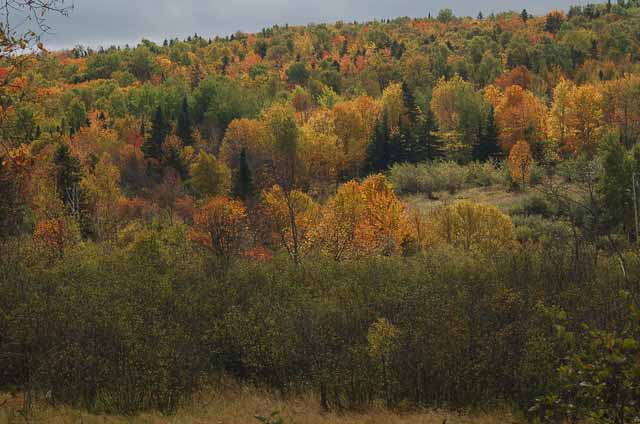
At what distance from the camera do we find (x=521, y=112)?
76.1 meters

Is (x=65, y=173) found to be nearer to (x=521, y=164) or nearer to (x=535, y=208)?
(x=535, y=208)

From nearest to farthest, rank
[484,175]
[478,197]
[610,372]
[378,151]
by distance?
[610,372] → [478,197] → [484,175] → [378,151]

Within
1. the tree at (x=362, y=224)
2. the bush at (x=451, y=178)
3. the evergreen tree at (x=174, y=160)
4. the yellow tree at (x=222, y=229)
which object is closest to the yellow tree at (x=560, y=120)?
the bush at (x=451, y=178)

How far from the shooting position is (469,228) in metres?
43.7

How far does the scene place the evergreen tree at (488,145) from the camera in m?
72.4

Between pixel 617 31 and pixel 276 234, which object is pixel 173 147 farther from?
pixel 617 31

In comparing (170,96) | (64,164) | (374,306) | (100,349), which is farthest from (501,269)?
(170,96)

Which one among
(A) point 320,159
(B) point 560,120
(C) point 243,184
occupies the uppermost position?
(B) point 560,120

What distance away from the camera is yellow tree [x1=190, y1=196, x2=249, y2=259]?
1425 inches

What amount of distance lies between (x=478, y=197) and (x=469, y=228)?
722 inches

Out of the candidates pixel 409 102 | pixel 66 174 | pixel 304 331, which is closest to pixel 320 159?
pixel 409 102

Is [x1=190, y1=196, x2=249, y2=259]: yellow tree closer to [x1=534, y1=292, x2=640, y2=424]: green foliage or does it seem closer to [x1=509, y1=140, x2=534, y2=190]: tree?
[x1=534, y1=292, x2=640, y2=424]: green foliage

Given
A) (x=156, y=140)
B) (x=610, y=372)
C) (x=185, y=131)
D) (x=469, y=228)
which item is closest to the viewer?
(x=610, y=372)

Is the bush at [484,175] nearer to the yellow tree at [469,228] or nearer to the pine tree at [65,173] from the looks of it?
the yellow tree at [469,228]
